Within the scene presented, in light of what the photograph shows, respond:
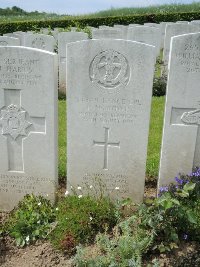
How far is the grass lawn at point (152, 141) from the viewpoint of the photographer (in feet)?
16.7

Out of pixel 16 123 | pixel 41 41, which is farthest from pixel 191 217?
pixel 41 41

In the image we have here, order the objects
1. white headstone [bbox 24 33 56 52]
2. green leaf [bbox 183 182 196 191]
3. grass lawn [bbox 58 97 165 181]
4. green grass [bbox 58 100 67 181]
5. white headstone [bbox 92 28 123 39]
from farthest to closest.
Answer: white headstone [bbox 92 28 123 39], white headstone [bbox 24 33 56 52], grass lawn [bbox 58 97 165 181], green grass [bbox 58 100 67 181], green leaf [bbox 183 182 196 191]

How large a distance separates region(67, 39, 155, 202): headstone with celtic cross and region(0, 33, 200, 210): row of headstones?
0.01 meters

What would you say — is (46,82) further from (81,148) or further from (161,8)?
(161,8)

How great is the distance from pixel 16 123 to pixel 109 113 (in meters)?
1.05

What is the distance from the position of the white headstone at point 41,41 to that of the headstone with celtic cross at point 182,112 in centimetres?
631

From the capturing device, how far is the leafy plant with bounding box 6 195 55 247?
145 inches

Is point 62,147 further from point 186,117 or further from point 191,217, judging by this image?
point 191,217

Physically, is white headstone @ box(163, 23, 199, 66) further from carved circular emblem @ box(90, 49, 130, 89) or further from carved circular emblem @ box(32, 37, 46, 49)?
carved circular emblem @ box(90, 49, 130, 89)

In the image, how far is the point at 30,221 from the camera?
3748 mm

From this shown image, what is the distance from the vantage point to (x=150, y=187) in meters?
4.81

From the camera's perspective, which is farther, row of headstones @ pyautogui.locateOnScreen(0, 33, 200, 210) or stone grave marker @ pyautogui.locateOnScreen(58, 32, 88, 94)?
stone grave marker @ pyautogui.locateOnScreen(58, 32, 88, 94)

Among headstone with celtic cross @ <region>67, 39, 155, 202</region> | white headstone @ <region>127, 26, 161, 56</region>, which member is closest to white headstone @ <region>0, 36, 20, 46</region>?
white headstone @ <region>127, 26, 161, 56</region>

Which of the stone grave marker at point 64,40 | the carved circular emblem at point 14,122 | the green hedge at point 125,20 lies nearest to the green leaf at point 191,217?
the carved circular emblem at point 14,122
